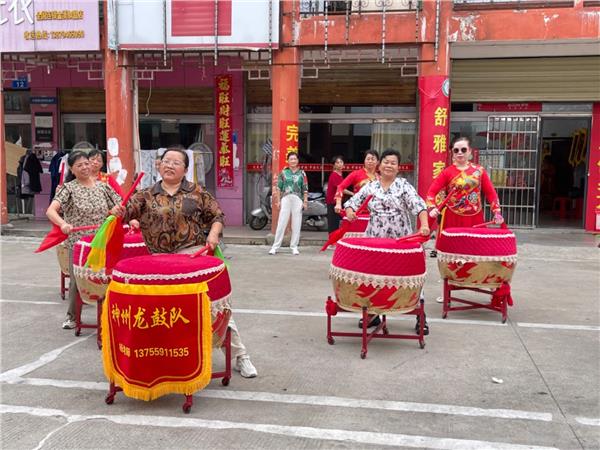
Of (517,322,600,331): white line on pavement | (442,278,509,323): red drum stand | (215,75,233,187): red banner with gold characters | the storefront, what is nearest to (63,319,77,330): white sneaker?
(442,278,509,323): red drum stand

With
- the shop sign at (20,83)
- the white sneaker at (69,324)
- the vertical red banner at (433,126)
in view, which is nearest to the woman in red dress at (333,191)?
the vertical red banner at (433,126)

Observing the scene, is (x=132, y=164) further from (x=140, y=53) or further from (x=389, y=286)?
(x=389, y=286)

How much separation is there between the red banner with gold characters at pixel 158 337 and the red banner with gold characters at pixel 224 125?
32.8 ft

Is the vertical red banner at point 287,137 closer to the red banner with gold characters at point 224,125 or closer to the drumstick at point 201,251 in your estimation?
the red banner with gold characters at point 224,125

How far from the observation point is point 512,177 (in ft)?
42.7

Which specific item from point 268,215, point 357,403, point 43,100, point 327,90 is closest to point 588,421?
point 357,403

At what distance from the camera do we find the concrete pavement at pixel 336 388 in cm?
347

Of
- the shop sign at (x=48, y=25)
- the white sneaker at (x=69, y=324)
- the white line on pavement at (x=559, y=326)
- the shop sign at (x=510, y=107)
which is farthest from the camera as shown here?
the shop sign at (x=510, y=107)

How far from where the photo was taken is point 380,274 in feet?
15.6

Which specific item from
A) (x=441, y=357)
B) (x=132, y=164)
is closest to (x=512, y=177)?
(x=132, y=164)

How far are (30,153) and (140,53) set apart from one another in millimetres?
4099

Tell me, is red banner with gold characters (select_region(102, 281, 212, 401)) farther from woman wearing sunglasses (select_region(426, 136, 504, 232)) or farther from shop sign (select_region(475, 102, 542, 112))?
shop sign (select_region(475, 102, 542, 112))

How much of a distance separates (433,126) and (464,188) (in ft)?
15.7

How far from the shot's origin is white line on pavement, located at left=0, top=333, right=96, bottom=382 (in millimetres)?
4453
